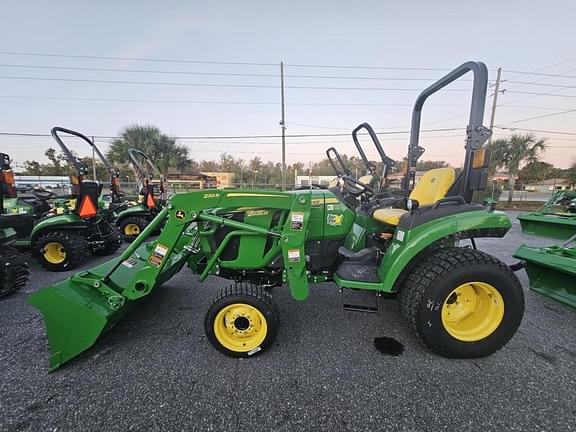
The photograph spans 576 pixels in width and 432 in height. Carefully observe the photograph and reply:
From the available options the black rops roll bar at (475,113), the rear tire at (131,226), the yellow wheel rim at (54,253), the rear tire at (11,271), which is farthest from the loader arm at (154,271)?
the rear tire at (131,226)

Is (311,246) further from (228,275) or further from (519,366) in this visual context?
(519,366)

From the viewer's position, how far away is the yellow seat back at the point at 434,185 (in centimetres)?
265

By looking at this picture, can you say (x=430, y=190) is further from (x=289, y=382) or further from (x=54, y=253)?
(x=54, y=253)

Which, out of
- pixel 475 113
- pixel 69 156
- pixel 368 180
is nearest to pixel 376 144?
pixel 368 180

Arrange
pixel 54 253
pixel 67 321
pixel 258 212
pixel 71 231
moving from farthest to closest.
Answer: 1. pixel 71 231
2. pixel 54 253
3. pixel 258 212
4. pixel 67 321

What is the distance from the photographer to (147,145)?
79.3 ft

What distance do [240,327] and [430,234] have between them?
1.79m

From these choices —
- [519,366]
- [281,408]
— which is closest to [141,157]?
[281,408]

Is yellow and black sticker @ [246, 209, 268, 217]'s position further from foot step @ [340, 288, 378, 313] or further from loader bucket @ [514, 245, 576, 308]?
loader bucket @ [514, 245, 576, 308]

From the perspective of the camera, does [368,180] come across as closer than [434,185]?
No

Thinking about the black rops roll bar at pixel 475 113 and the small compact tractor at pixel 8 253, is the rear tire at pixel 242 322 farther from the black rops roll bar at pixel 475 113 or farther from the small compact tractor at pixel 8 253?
the small compact tractor at pixel 8 253

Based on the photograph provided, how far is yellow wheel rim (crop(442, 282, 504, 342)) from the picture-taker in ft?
6.90

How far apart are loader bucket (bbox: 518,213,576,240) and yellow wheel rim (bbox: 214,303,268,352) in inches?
211

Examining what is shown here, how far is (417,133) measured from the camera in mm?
3414
